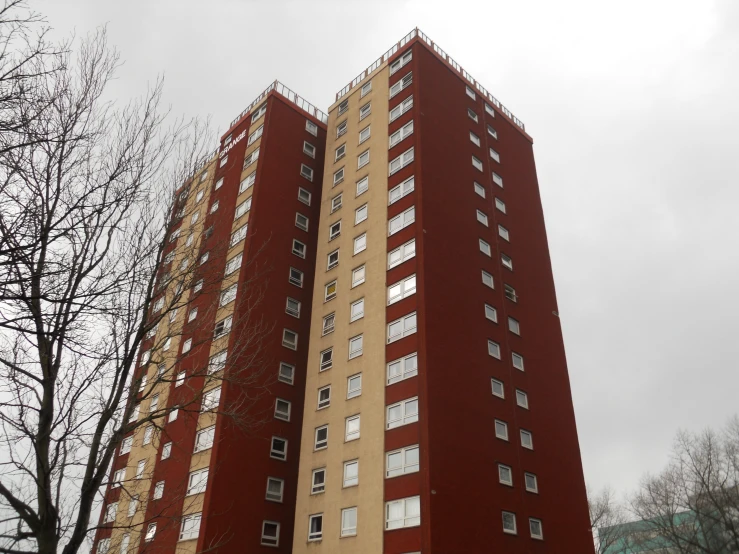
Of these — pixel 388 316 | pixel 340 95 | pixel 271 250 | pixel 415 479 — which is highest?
pixel 340 95

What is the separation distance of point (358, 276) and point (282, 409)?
1055cm

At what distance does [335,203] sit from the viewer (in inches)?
1934

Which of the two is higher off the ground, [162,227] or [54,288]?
[162,227]

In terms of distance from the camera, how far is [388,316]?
125 ft

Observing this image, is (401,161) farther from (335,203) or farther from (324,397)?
(324,397)

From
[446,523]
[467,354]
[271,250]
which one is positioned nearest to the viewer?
[446,523]

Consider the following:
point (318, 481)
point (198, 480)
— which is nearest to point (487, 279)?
point (318, 481)

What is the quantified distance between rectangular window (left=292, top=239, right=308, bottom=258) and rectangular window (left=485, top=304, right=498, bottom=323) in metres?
16.0

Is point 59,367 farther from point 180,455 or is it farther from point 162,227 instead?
point 180,455

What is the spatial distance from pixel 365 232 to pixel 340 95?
1899 centimetres

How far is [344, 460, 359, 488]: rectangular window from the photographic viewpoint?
34188 millimetres

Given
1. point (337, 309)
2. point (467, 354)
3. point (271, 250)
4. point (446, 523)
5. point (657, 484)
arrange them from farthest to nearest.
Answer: point (657, 484) < point (271, 250) < point (337, 309) < point (467, 354) < point (446, 523)

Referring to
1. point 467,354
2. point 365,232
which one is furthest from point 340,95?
point 467,354

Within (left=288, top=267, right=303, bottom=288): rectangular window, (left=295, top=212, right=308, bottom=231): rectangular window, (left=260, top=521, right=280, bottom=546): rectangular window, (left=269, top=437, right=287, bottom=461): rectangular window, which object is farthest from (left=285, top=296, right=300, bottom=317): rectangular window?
(left=260, top=521, right=280, bottom=546): rectangular window
